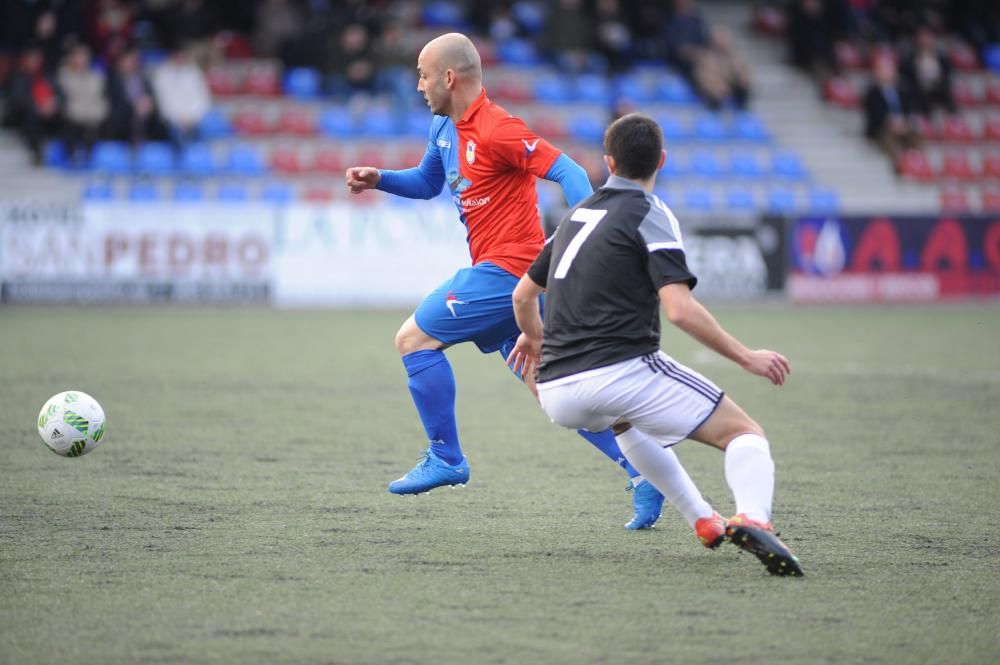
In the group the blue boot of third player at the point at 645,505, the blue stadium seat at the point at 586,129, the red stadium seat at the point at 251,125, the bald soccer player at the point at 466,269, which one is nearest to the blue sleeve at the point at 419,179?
the bald soccer player at the point at 466,269

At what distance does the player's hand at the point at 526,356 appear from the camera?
17.3 feet

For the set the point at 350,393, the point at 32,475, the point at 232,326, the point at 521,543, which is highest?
the point at 521,543

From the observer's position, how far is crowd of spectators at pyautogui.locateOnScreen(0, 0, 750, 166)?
2000 centimetres

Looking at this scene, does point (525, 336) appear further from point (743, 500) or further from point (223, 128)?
point (223, 128)

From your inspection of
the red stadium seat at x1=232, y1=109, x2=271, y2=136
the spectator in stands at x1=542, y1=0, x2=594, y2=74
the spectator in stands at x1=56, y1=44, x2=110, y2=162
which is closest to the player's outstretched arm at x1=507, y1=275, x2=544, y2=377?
the spectator in stands at x1=56, y1=44, x2=110, y2=162

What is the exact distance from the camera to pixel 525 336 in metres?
5.28

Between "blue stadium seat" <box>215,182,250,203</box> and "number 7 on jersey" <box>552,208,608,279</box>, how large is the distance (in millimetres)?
14933

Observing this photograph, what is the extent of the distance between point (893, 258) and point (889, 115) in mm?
5211

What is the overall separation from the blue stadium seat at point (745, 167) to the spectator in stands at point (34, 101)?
36.2 feet

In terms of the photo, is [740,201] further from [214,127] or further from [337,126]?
[214,127]

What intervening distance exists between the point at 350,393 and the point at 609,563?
571 cm

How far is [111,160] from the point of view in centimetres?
1983

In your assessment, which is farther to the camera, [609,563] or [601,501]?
[601,501]

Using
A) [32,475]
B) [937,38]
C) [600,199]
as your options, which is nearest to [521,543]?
[600,199]
